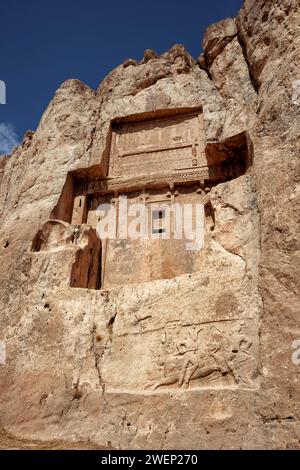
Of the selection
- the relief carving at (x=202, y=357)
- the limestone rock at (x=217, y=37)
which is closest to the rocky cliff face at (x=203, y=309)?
the relief carving at (x=202, y=357)

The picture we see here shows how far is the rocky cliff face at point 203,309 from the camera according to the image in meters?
6.46

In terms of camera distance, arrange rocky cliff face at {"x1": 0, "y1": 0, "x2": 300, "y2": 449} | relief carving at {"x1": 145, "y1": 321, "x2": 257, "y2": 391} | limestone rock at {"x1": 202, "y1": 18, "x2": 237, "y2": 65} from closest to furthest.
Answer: rocky cliff face at {"x1": 0, "y1": 0, "x2": 300, "y2": 449} → relief carving at {"x1": 145, "y1": 321, "x2": 257, "y2": 391} → limestone rock at {"x1": 202, "y1": 18, "x2": 237, "y2": 65}

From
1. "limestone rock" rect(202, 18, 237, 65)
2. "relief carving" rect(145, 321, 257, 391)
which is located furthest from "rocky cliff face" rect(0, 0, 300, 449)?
"limestone rock" rect(202, 18, 237, 65)

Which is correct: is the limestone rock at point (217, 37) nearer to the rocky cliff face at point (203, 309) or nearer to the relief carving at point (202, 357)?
the rocky cliff face at point (203, 309)

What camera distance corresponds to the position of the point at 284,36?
9.34 metres

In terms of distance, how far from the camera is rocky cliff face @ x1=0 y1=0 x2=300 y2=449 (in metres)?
6.46

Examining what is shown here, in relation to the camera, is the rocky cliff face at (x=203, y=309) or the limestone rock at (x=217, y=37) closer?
the rocky cliff face at (x=203, y=309)

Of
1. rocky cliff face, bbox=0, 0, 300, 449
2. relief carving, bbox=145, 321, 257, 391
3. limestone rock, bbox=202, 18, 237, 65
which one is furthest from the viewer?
limestone rock, bbox=202, 18, 237, 65

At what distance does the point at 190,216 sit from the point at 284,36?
4.91 m

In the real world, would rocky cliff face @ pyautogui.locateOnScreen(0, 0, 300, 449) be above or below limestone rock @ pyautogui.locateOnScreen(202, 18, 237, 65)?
Answer: below

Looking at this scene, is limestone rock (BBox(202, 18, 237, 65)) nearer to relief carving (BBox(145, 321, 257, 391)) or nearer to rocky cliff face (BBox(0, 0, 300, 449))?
rocky cliff face (BBox(0, 0, 300, 449))

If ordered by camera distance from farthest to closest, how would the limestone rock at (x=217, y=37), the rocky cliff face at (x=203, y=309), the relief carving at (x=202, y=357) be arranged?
the limestone rock at (x=217, y=37)
the relief carving at (x=202, y=357)
the rocky cliff face at (x=203, y=309)

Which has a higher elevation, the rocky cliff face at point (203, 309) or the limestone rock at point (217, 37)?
the limestone rock at point (217, 37)

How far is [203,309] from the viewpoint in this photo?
7758mm
